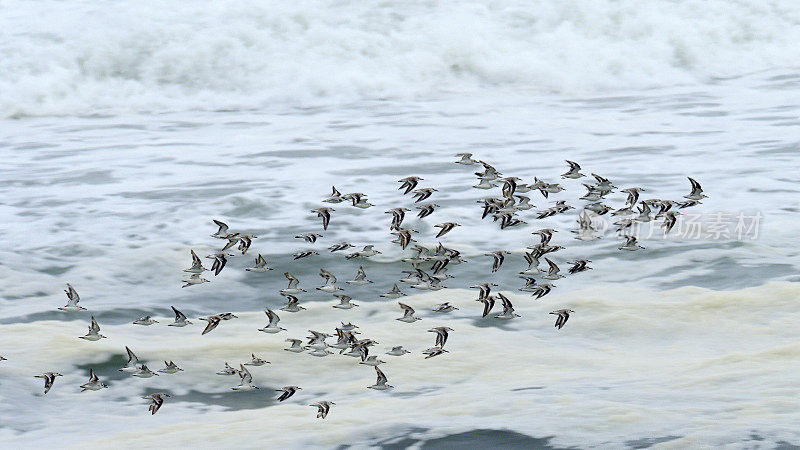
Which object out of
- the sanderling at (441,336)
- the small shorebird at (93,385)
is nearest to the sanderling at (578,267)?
the sanderling at (441,336)

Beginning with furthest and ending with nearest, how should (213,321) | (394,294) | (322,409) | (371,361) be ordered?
(394,294), (213,321), (371,361), (322,409)

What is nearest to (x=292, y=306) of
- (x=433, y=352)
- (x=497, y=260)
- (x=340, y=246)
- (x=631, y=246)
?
(x=433, y=352)

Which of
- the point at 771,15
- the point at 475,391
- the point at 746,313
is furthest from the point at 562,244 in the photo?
the point at 771,15

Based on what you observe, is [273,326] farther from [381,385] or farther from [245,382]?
[381,385]

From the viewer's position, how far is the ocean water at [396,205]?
265 inches

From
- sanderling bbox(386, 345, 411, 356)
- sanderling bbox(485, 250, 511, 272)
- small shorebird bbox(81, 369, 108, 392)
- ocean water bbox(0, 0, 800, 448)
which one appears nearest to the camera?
ocean water bbox(0, 0, 800, 448)

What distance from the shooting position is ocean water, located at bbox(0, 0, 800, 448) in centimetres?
672

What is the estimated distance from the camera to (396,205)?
12539 millimetres

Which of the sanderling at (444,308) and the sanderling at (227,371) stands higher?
the sanderling at (444,308)

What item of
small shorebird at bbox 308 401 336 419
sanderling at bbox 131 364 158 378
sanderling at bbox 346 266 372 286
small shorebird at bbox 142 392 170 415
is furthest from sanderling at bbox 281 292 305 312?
small shorebird at bbox 308 401 336 419

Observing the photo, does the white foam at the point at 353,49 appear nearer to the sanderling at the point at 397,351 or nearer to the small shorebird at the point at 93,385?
the sanderling at the point at 397,351

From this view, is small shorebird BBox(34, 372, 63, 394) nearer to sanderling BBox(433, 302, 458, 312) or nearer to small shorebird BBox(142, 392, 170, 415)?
small shorebird BBox(142, 392, 170, 415)

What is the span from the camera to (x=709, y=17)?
1028 inches

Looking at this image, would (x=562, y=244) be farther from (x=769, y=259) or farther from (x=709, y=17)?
(x=709, y=17)
